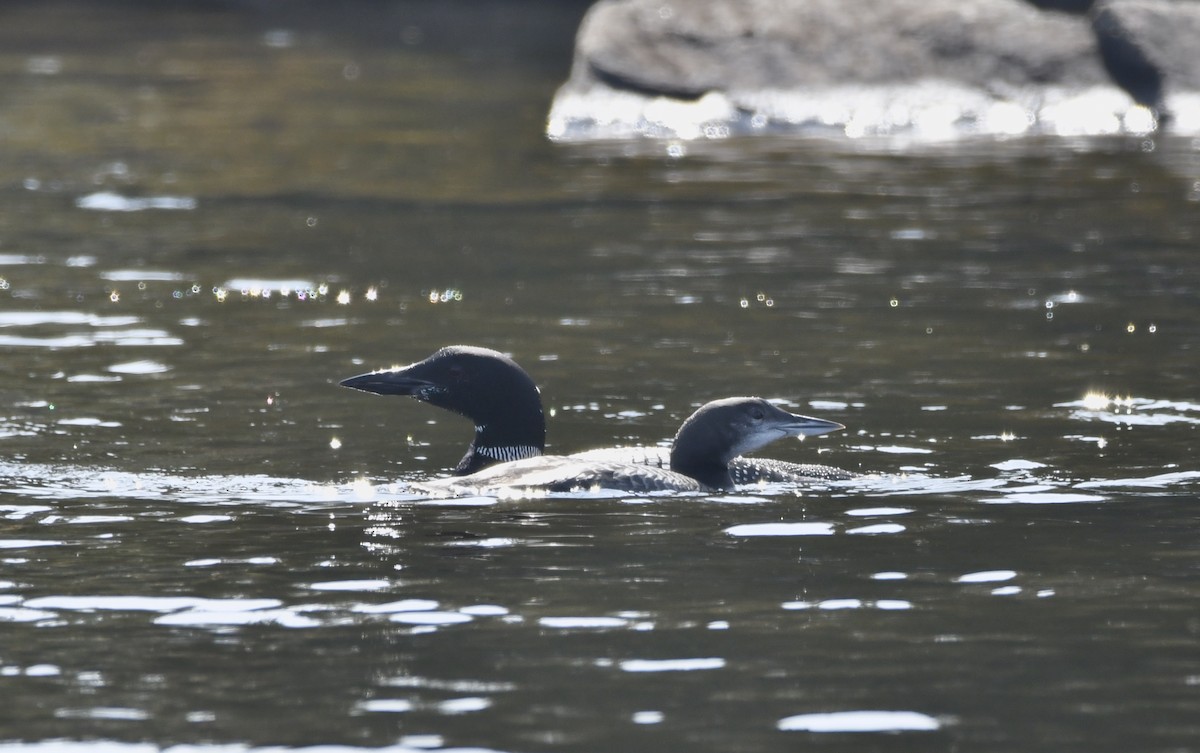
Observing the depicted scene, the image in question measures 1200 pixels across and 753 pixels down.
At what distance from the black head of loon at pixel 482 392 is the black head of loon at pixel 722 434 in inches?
31.4

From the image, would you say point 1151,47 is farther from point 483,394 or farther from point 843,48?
point 483,394

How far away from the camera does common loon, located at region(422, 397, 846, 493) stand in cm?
873

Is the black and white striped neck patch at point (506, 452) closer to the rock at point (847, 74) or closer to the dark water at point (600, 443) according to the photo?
the dark water at point (600, 443)

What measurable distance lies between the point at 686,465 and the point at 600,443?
46.5 inches

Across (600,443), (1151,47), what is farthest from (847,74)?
(600,443)

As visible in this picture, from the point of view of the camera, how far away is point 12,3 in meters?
42.1

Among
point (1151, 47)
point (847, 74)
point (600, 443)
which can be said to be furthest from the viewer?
point (847, 74)

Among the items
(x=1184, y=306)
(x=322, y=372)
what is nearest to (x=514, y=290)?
(x=322, y=372)

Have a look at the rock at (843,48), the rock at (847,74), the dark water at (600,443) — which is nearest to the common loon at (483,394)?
the dark water at (600,443)

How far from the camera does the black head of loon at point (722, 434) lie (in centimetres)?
903

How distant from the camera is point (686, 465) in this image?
356 inches

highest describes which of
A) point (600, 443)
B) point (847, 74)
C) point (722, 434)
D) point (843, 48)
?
point (843, 48)

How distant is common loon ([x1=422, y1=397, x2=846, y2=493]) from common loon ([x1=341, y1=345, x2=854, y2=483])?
0.33 metres

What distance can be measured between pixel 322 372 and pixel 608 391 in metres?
1.69
